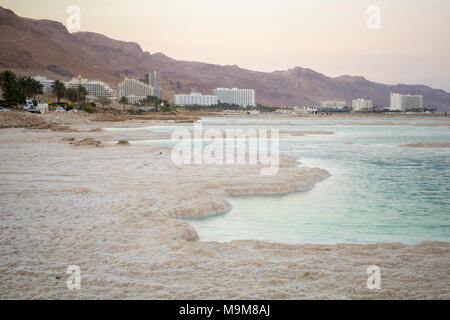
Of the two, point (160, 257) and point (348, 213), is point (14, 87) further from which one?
point (160, 257)

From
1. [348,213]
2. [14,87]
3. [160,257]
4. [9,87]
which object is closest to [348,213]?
[348,213]

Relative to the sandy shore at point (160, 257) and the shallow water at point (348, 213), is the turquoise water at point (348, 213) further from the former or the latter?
the sandy shore at point (160, 257)

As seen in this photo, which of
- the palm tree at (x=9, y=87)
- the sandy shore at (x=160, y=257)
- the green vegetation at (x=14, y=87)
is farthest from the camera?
the green vegetation at (x=14, y=87)

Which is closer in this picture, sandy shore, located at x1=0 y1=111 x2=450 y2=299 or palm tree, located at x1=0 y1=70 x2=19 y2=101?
sandy shore, located at x1=0 y1=111 x2=450 y2=299

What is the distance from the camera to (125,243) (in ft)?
22.9

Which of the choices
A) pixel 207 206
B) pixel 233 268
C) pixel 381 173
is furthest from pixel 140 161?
pixel 233 268

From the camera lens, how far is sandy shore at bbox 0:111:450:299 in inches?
200

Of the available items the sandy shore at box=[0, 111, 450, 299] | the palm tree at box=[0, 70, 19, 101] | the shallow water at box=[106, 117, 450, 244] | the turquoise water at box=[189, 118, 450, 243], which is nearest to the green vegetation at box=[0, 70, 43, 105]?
the palm tree at box=[0, 70, 19, 101]

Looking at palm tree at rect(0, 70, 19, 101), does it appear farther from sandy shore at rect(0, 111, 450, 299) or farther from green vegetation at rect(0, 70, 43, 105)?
sandy shore at rect(0, 111, 450, 299)

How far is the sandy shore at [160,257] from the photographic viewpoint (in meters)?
5.09

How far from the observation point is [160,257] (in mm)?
6305

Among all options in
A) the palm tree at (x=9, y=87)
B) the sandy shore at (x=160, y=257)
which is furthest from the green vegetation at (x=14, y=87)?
the sandy shore at (x=160, y=257)

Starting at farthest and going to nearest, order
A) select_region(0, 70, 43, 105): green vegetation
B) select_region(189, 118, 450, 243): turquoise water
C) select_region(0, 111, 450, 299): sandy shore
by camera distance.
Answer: select_region(0, 70, 43, 105): green vegetation, select_region(189, 118, 450, 243): turquoise water, select_region(0, 111, 450, 299): sandy shore
